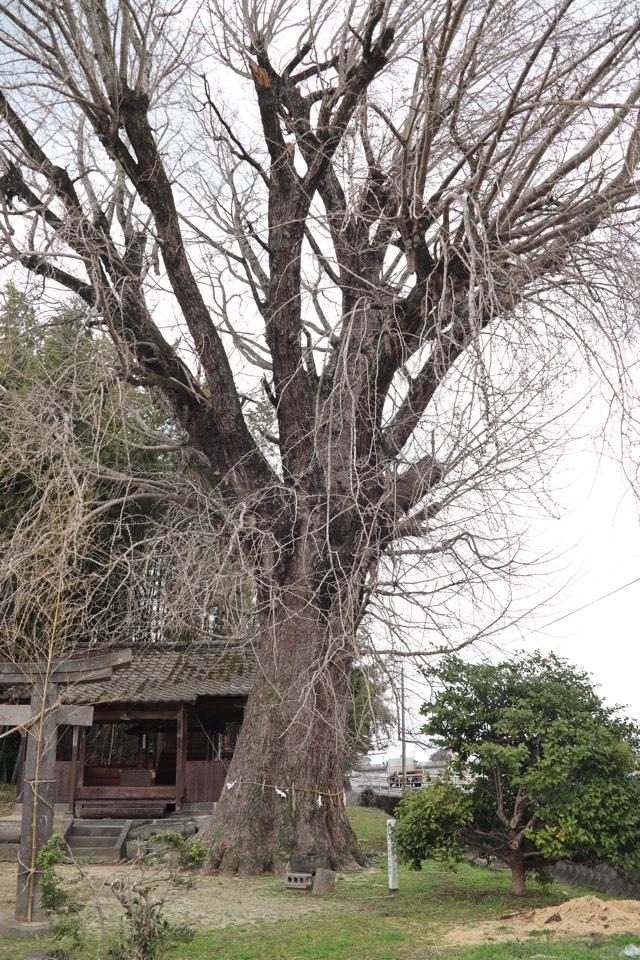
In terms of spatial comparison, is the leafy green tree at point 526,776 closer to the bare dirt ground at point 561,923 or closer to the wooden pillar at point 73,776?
the bare dirt ground at point 561,923

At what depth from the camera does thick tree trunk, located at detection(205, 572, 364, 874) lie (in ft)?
33.8

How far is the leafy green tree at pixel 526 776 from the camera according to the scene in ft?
24.7

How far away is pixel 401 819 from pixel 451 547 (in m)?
2.79

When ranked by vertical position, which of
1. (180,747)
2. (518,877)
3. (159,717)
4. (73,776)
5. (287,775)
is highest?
(159,717)

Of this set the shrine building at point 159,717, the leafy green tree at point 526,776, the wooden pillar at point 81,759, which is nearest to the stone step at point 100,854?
the shrine building at point 159,717

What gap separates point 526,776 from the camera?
25.0ft

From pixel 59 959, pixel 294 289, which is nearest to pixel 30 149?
pixel 294 289

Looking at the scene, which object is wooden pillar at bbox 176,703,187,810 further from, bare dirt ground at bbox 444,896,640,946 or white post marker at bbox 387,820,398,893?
bare dirt ground at bbox 444,896,640,946

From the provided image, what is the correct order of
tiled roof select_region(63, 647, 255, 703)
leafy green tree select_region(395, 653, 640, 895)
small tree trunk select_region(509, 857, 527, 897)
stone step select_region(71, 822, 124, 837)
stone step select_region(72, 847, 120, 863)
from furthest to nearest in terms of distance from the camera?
tiled roof select_region(63, 647, 255, 703) → stone step select_region(71, 822, 124, 837) → stone step select_region(72, 847, 120, 863) → small tree trunk select_region(509, 857, 527, 897) → leafy green tree select_region(395, 653, 640, 895)

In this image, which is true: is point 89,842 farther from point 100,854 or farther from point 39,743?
point 39,743

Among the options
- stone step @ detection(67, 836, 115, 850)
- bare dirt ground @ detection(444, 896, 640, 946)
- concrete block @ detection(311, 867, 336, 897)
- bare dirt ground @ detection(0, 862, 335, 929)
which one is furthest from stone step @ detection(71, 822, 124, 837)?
bare dirt ground @ detection(444, 896, 640, 946)

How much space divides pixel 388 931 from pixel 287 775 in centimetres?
356

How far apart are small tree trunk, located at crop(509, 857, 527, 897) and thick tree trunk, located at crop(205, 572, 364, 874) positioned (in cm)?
261

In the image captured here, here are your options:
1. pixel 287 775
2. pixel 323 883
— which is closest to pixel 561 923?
pixel 323 883
